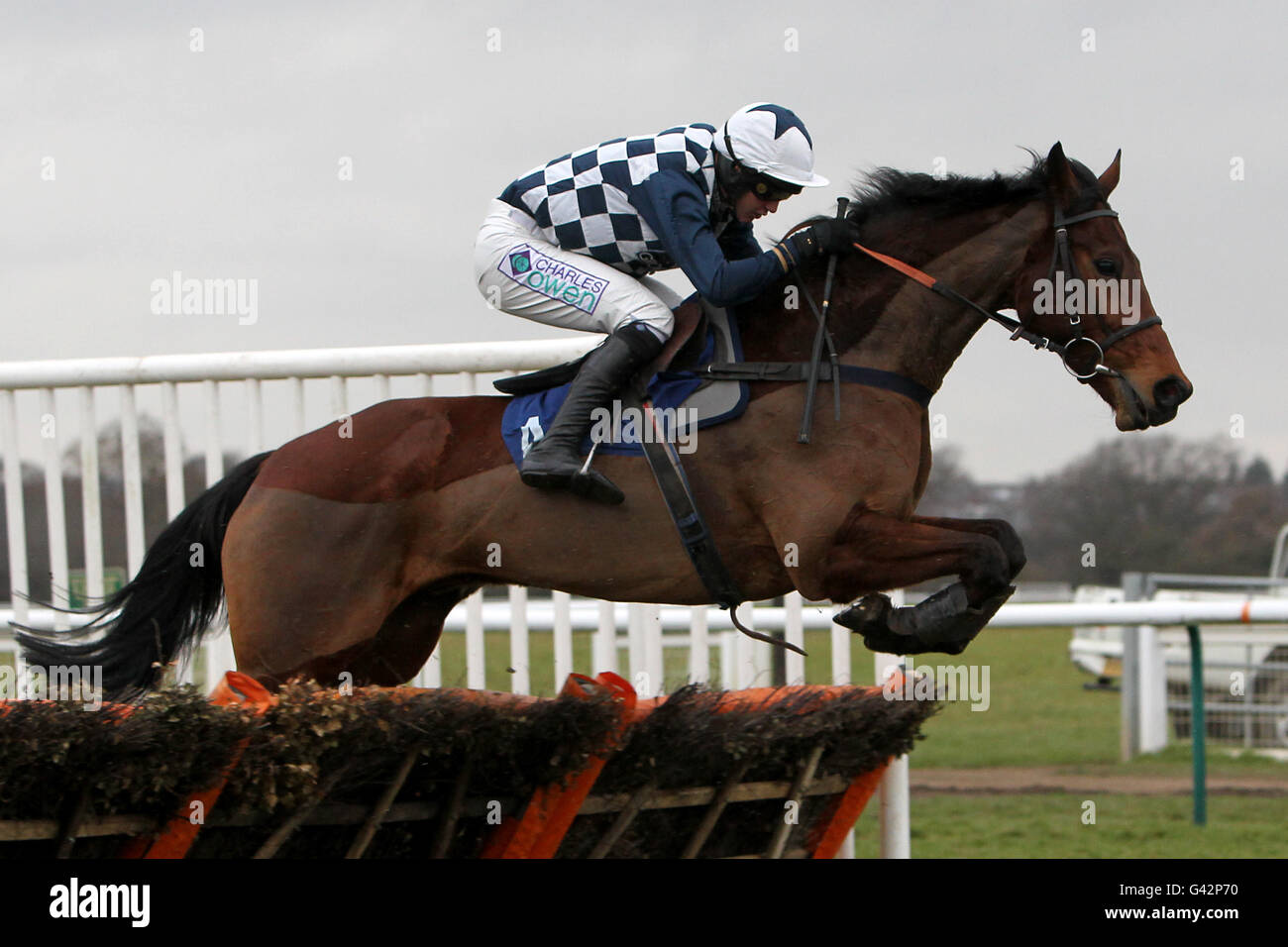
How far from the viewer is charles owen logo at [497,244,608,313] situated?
13.5 ft

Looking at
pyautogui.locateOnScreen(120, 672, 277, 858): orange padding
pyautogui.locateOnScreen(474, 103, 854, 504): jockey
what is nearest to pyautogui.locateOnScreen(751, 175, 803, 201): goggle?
pyautogui.locateOnScreen(474, 103, 854, 504): jockey

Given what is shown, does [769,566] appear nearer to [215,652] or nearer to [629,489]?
[629,489]

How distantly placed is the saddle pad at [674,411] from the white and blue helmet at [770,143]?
0.41 m

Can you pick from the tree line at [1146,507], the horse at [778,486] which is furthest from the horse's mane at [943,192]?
the tree line at [1146,507]

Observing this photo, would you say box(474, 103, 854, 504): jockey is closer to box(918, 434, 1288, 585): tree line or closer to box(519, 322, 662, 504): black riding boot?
box(519, 322, 662, 504): black riding boot

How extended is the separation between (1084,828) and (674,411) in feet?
12.1

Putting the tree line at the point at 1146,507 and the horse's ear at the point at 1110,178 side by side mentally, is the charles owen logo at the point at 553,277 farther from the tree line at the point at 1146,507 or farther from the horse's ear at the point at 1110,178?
the tree line at the point at 1146,507

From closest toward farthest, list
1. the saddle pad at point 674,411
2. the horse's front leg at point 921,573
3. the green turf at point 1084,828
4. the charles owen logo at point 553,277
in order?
the horse's front leg at point 921,573 < the saddle pad at point 674,411 < the charles owen logo at point 553,277 < the green turf at point 1084,828

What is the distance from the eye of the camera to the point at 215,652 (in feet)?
16.4

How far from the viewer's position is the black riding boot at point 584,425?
12.8 feet
